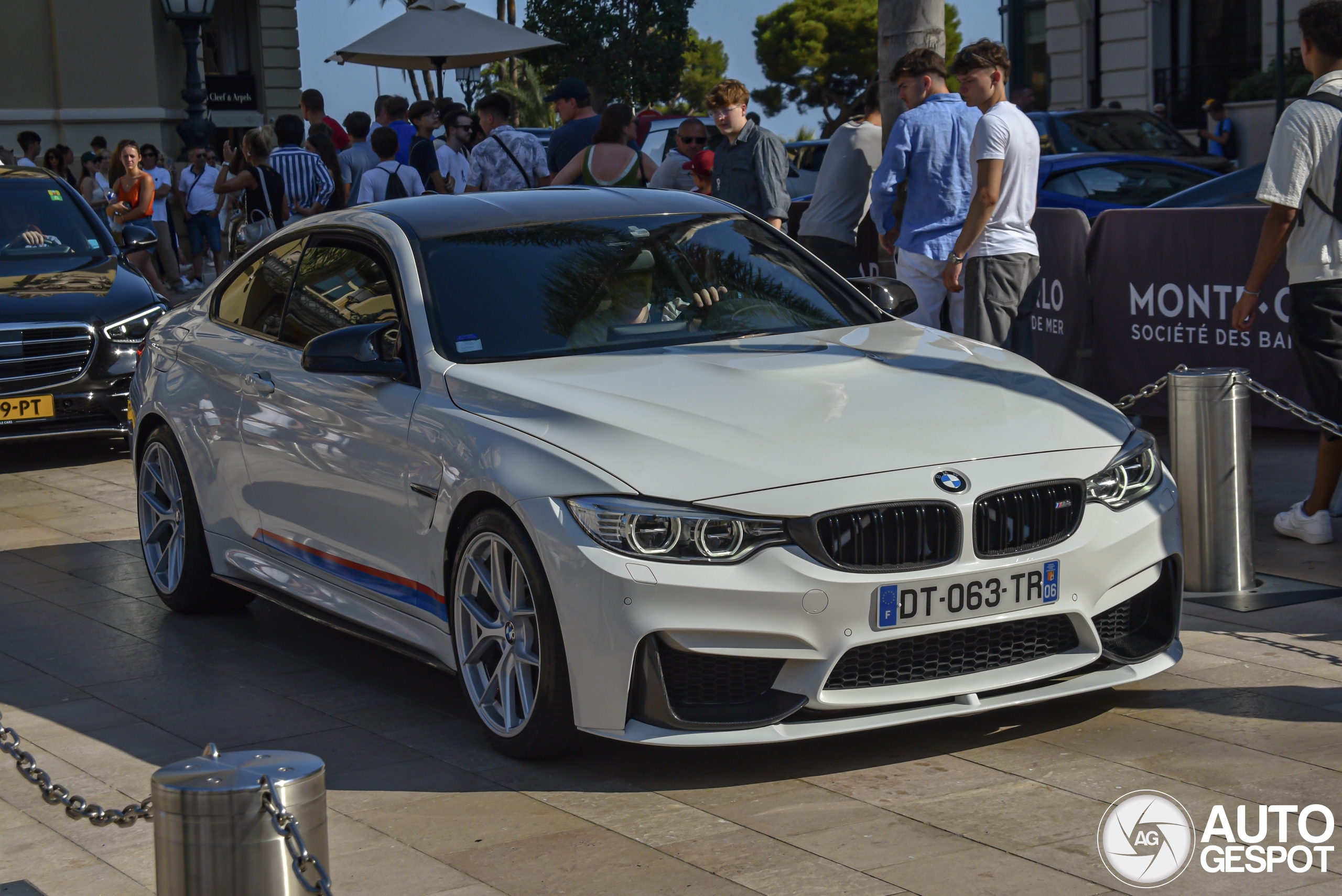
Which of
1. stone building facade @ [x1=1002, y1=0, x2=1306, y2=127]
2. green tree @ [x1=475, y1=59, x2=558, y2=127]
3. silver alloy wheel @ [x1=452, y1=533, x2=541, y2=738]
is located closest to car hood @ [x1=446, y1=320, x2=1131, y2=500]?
silver alloy wheel @ [x1=452, y1=533, x2=541, y2=738]

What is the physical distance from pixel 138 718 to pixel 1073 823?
9.73 ft

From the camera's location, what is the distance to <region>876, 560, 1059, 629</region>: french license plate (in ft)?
14.2

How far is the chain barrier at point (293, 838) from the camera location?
2.94 meters

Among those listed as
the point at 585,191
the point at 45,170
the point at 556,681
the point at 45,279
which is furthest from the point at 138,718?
the point at 45,170

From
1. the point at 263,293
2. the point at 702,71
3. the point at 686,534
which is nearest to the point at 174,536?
the point at 263,293

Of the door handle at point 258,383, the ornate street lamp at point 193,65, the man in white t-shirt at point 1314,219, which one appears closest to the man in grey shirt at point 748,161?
the man in white t-shirt at point 1314,219

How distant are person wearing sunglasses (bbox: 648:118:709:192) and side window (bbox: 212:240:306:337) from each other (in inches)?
214

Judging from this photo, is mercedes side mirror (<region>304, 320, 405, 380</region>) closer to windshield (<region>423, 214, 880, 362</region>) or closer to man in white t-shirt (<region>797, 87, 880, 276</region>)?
windshield (<region>423, 214, 880, 362</region>)

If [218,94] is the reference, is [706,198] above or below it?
below

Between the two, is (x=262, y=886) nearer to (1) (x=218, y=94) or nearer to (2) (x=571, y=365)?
(2) (x=571, y=365)

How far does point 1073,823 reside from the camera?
4.06 metres

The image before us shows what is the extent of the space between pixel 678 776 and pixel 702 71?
326 ft

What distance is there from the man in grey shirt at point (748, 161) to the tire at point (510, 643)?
5.94 m

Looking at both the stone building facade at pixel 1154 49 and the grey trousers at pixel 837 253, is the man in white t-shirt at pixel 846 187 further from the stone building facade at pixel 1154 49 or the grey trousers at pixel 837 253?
the stone building facade at pixel 1154 49
